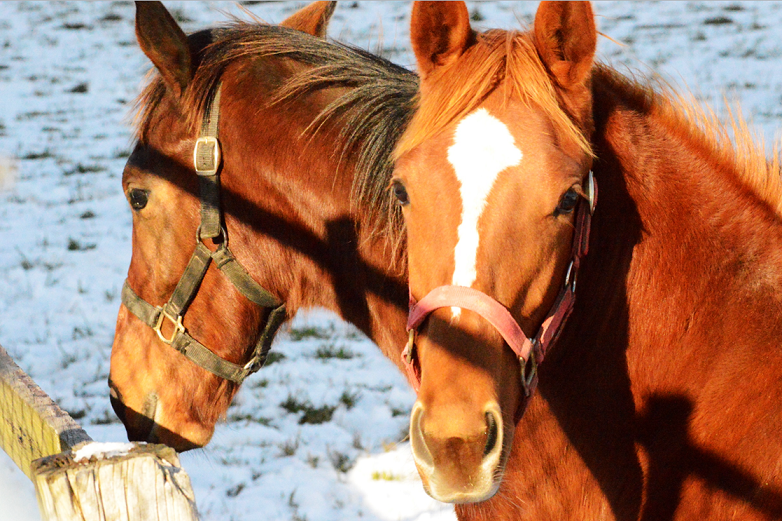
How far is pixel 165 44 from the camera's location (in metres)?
2.17

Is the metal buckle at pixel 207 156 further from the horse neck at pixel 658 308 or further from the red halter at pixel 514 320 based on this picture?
the horse neck at pixel 658 308

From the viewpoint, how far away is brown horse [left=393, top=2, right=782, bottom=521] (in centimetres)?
154

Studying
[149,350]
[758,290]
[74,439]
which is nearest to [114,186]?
[149,350]

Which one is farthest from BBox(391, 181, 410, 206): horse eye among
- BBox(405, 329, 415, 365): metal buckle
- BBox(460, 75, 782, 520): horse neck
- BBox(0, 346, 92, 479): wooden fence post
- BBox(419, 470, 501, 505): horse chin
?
BBox(0, 346, 92, 479): wooden fence post

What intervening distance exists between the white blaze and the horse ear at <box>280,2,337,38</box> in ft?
4.51

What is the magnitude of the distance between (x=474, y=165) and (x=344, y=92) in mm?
844

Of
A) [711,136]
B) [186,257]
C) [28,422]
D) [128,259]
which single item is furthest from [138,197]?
[128,259]

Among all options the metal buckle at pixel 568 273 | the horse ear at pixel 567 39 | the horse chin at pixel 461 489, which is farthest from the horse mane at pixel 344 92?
the horse chin at pixel 461 489

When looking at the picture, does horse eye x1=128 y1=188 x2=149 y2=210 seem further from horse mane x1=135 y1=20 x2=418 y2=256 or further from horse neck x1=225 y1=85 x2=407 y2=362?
horse neck x1=225 y1=85 x2=407 y2=362

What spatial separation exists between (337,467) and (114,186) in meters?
4.05

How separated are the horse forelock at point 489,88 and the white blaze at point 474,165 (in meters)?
0.06

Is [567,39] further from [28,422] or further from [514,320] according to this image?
[28,422]

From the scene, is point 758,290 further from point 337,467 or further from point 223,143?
point 337,467

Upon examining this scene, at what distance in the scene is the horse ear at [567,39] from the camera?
1.68m
